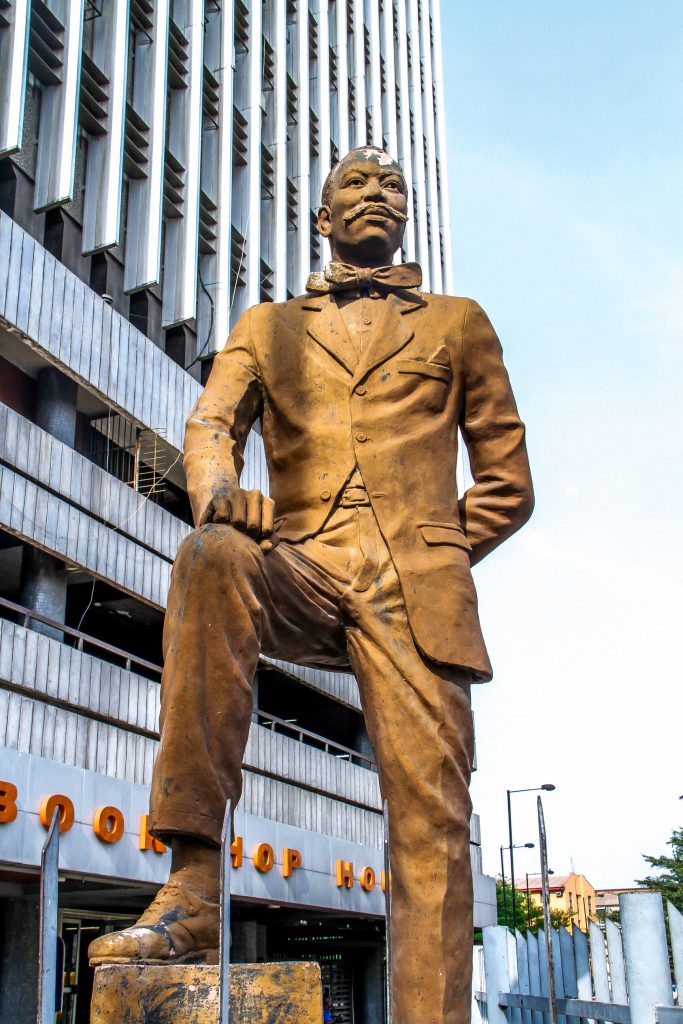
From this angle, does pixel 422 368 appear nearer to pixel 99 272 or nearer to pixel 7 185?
pixel 7 185

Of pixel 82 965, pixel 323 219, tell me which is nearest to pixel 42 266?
pixel 82 965

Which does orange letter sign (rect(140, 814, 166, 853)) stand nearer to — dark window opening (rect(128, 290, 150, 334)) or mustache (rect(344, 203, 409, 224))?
dark window opening (rect(128, 290, 150, 334))

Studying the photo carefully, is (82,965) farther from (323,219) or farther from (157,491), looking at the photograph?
(323,219)

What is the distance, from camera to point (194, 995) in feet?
9.07

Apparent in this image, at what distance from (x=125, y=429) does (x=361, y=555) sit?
63.6ft

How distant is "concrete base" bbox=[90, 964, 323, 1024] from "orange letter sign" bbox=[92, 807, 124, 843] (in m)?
15.1

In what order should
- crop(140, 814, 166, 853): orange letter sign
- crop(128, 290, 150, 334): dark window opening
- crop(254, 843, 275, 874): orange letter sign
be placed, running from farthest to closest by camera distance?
crop(128, 290, 150, 334): dark window opening, crop(254, 843, 275, 874): orange letter sign, crop(140, 814, 166, 853): orange letter sign

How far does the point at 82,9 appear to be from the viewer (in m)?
20.5

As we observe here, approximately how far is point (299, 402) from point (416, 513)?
59 centimetres

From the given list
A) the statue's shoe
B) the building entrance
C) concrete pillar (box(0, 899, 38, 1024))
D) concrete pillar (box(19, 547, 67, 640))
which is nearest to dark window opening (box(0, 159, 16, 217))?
concrete pillar (box(19, 547, 67, 640))

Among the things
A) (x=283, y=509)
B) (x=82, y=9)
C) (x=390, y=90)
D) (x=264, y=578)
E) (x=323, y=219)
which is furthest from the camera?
(x=390, y=90)

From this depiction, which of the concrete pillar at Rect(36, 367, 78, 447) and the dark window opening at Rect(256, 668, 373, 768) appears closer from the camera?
the concrete pillar at Rect(36, 367, 78, 447)

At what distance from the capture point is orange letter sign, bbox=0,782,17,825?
50.0 feet

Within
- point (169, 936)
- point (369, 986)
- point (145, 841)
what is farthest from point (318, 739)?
point (169, 936)
